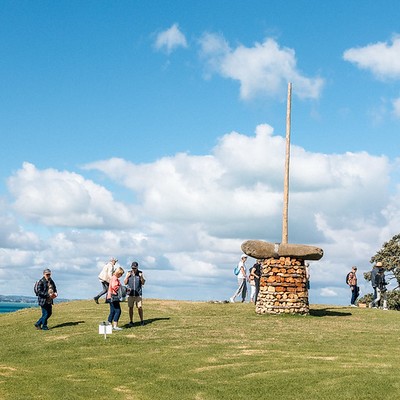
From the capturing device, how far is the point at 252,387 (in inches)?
587

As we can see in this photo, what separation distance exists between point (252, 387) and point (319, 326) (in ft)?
36.6

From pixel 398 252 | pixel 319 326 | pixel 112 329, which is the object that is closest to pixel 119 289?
pixel 112 329

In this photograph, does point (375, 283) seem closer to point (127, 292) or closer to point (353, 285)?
point (353, 285)

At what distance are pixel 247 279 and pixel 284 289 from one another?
5.80m

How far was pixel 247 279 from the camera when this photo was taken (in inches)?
1377

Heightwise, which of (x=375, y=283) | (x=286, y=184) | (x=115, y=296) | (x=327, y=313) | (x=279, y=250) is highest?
(x=286, y=184)

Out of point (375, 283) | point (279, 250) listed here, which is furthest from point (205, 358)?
point (375, 283)

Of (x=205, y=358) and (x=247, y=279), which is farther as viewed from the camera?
(x=247, y=279)

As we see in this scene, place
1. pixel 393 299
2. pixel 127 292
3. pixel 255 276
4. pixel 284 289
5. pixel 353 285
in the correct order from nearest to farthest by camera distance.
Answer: pixel 127 292 < pixel 284 289 < pixel 255 276 < pixel 353 285 < pixel 393 299

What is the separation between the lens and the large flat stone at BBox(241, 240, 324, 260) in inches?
1158

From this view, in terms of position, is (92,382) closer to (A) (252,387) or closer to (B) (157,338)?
(A) (252,387)

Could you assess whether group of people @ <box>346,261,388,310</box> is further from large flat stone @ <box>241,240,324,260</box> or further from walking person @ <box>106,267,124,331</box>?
walking person @ <box>106,267,124,331</box>

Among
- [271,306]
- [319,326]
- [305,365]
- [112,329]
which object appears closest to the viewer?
[305,365]

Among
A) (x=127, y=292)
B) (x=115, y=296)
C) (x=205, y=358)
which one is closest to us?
(x=205, y=358)
